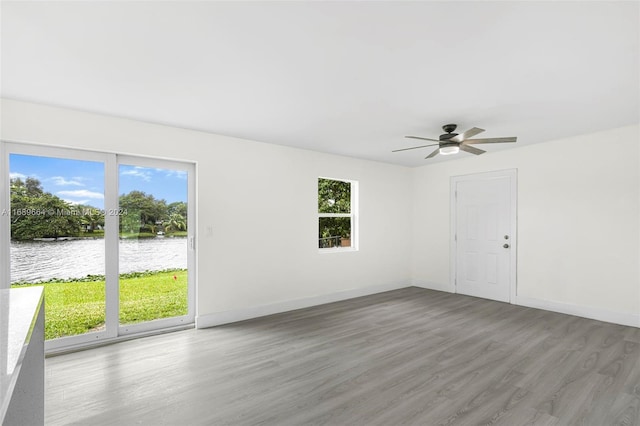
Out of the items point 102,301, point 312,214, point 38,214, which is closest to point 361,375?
point 312,214

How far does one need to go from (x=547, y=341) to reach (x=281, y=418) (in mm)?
3103

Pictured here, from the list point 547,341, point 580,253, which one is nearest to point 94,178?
point 547,341

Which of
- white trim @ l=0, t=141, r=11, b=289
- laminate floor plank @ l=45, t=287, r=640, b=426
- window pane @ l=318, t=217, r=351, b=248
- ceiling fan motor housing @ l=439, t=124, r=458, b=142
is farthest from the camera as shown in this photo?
window pane @ l=318, t=217, r=351, b=248

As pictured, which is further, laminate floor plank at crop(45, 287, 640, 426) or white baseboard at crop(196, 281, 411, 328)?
white baseboard at crop(196, 281, 411, 328)

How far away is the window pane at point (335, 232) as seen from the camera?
5801 mm

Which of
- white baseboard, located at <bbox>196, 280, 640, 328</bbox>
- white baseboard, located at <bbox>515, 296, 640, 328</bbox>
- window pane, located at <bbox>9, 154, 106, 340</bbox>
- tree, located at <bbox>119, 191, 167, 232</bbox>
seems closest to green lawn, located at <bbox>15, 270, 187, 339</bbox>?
window pane, located at <bbox>9, 154, 106, 340</bbox>

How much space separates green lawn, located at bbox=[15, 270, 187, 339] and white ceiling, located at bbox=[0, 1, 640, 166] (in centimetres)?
188

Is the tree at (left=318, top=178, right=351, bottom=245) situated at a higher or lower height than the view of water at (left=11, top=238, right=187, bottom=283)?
higher

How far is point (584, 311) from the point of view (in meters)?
4.36

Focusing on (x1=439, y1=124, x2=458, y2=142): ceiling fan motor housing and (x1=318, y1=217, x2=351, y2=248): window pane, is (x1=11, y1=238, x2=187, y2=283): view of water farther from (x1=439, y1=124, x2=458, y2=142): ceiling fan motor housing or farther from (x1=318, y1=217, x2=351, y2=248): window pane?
(x1=439, y1=124, x2=458, y2=142): ceiling fan motor housing

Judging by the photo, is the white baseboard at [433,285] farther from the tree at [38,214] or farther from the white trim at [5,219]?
the white trim at [5,219]

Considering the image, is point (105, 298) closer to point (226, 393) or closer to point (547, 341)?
point (226, 393)

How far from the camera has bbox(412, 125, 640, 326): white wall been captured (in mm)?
4027

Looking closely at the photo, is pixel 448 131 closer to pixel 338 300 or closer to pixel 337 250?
pixel 337 250
